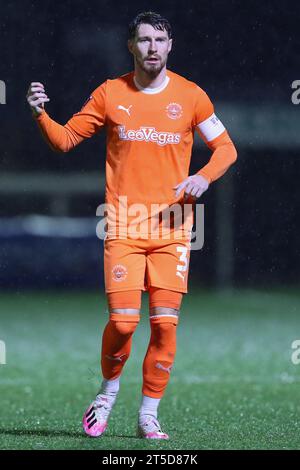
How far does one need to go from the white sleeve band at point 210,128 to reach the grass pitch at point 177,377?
4.94 ft

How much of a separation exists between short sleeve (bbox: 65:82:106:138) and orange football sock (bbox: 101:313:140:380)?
94cm

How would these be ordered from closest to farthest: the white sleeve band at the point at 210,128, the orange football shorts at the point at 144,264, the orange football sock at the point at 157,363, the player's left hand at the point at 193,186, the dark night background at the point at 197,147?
the player's left hand at the point at 193,186, the orange football shorts at the point at 144,264, the orange football sock at the point at 157,363, the white sleeve band at the point at 210,128, the dark night background at the point at 197,147

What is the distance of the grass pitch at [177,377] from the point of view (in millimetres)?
6214

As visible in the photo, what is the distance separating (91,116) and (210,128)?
61 centimetres

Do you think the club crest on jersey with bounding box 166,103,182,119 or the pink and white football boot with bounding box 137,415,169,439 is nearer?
the pink and white football boot with bounding box 137,415,169,439

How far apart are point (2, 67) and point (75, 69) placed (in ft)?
6.07

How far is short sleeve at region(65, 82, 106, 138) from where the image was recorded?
6.19 meters

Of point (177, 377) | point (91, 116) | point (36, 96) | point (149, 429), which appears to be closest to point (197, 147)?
point (177, 377)

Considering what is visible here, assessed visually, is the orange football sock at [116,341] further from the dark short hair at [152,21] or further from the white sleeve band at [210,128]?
the dark short hair at [152,21]

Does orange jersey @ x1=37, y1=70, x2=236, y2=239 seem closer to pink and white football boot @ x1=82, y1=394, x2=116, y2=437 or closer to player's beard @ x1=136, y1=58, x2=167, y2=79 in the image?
player's beard @ x1=136, y1=58, x2=167, y2=79

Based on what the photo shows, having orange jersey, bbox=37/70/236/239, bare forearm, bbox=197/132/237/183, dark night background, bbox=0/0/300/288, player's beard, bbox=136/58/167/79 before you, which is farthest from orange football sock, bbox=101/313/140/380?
dark night background, bbox=0/0/300/288

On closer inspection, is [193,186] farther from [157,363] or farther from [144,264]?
[157,363]

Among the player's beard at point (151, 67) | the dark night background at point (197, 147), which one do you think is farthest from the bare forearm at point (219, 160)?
the dark night background at point (197, 147)

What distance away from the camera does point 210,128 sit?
247 inches
